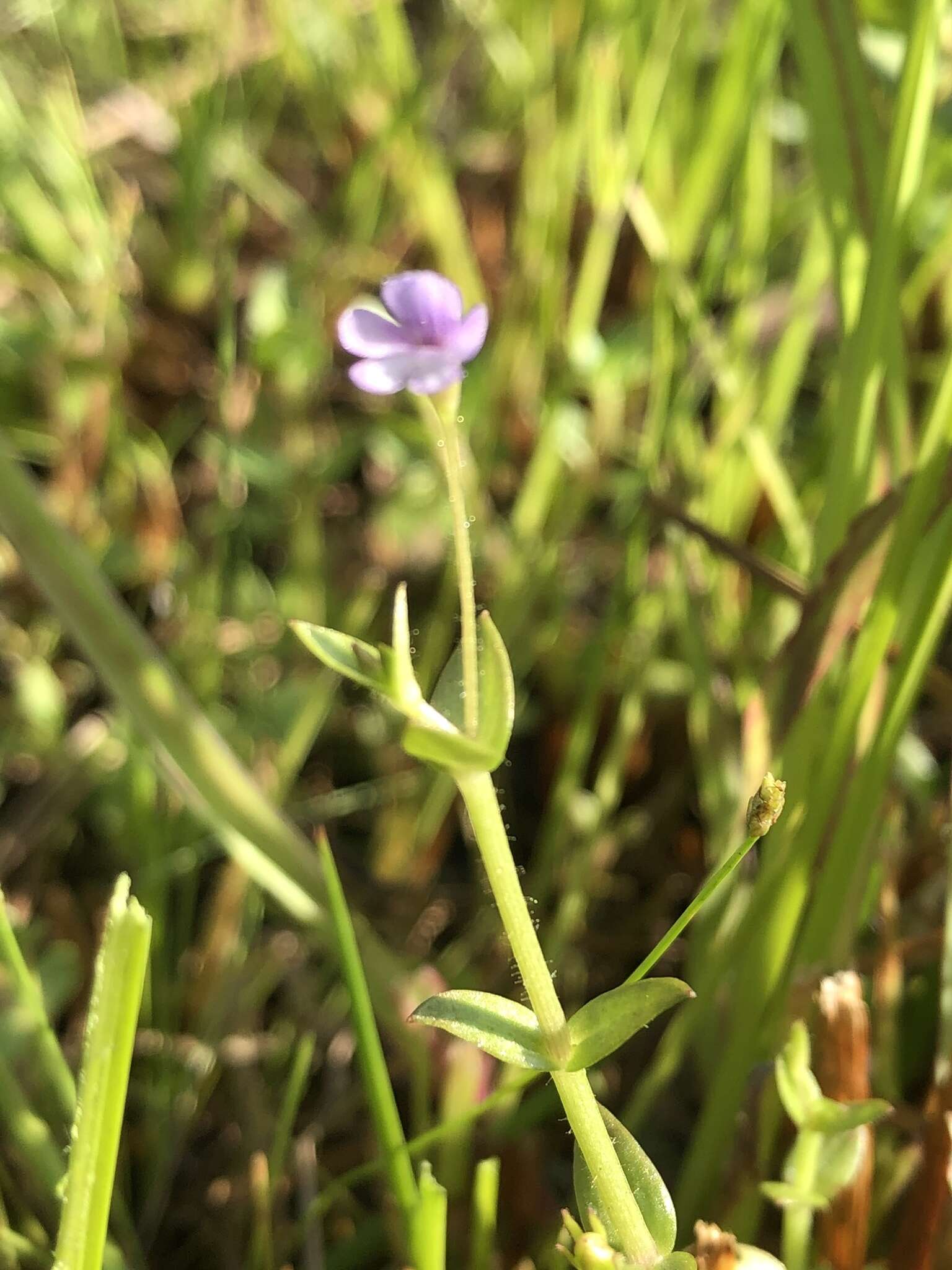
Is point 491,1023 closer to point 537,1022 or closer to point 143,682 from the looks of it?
point 537,1022

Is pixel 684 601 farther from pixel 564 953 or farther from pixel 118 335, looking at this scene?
pixel 118 335

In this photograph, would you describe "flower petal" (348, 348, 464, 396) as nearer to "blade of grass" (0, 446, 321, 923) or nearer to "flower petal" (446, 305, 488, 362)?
"flower petal" (446, 305, 488, 362)

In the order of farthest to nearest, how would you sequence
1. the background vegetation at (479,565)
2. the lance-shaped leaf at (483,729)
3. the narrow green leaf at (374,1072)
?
1. the background vegetation at (479,565)
2. the narrow green leaf at (374,1072)
3. the lance-shaped leaf at (483,729)

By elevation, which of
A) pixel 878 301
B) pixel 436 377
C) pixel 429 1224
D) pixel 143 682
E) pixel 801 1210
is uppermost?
pixel 436 377

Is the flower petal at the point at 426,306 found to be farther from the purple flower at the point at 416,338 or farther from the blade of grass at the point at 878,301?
the blade of grass at the point at 878,301

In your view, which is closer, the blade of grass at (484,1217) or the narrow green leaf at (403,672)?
the narrow green leaf at (403,672)

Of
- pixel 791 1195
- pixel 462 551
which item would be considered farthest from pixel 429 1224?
pixel 462 551

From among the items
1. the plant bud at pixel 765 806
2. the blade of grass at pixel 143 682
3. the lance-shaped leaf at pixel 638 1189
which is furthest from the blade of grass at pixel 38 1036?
the plant bud at pixel 765 806
